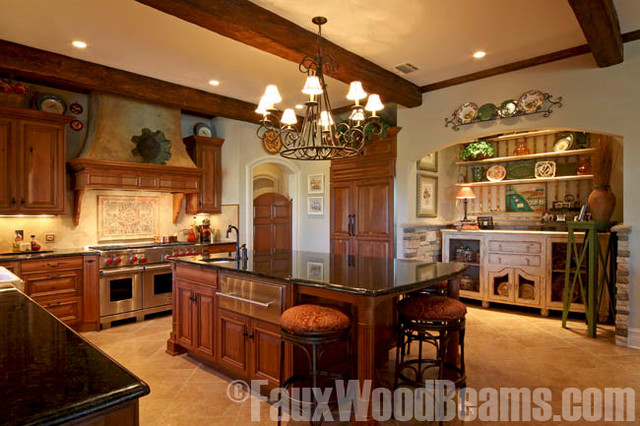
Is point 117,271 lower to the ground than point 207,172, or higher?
lower

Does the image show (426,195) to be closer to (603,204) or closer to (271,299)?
(603,204)

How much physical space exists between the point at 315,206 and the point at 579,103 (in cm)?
415

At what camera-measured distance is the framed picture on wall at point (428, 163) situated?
5504mm

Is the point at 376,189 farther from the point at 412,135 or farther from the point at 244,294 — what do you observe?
the point at 244,294

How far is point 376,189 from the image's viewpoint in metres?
5.62

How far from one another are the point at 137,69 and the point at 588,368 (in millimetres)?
5465

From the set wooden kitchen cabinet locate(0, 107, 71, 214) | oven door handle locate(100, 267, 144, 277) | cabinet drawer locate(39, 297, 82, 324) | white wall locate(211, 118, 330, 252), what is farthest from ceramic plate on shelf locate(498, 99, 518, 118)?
cabinet drawer locate(39, 297, 82, 324)

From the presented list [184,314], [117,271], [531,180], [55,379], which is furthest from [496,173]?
[55,379]

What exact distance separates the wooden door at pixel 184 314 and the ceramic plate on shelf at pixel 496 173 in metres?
4.67

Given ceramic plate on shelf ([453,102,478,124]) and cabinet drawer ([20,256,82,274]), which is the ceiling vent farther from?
cabinet drawer ([20,256,82,274])

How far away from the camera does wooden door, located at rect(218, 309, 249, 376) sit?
2.79 meters

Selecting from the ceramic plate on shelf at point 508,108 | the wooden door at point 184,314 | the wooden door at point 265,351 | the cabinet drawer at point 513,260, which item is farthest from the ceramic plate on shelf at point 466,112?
the wooden door at point 184,314

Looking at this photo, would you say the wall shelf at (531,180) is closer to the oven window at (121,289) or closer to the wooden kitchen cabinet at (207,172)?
the wooden kitchen cabinet at (207,172)

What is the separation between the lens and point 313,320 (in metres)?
2.17
